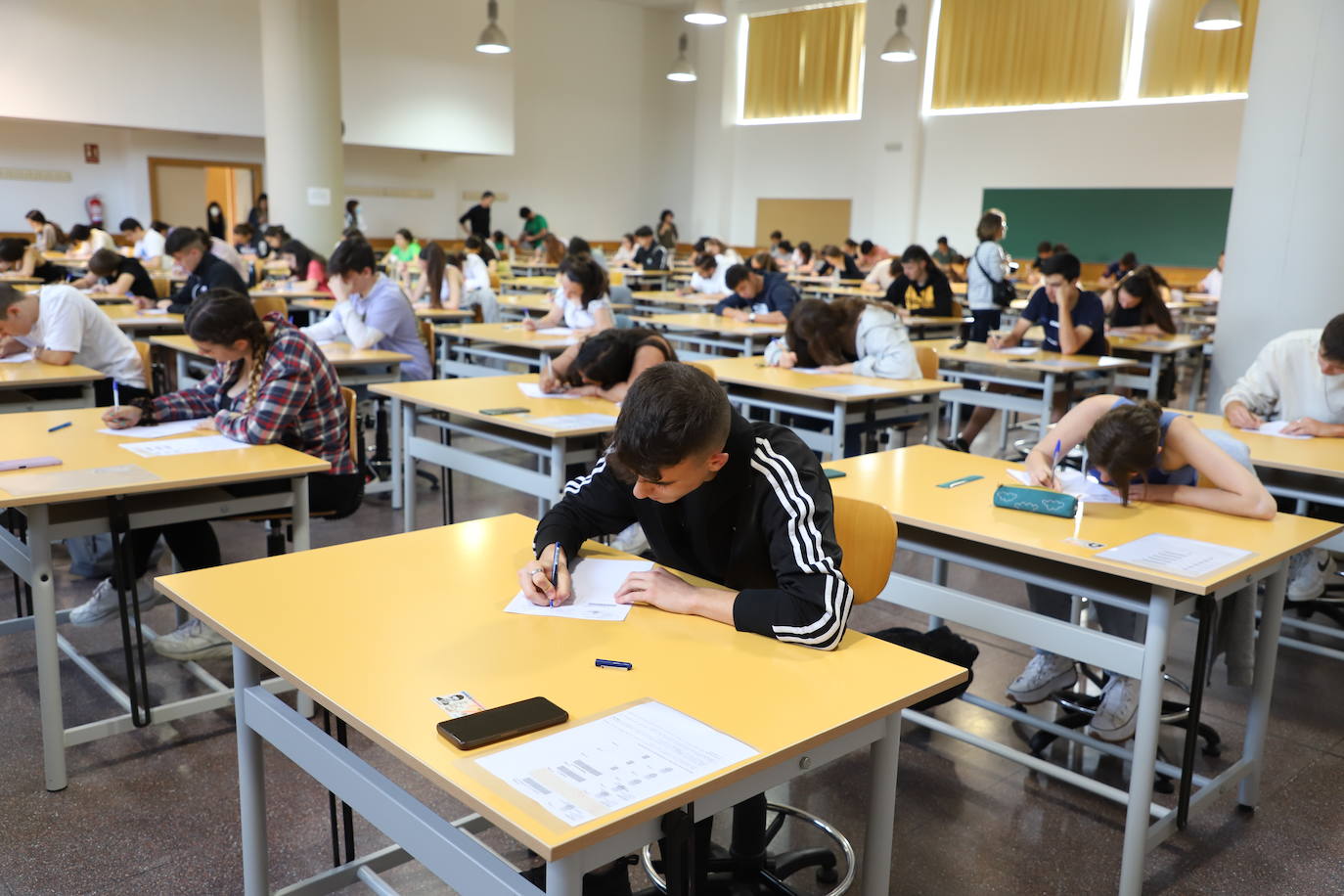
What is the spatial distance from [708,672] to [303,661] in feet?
1.95

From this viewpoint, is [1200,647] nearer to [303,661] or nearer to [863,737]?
[863,737]

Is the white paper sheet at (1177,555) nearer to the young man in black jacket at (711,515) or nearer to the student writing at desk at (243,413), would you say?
the young man in black jacket at (711,515)

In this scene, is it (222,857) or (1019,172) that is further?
(1019,172)

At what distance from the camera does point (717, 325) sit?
6.92 meters

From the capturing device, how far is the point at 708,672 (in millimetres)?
1491

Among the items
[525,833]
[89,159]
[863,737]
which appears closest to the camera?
[525,833]

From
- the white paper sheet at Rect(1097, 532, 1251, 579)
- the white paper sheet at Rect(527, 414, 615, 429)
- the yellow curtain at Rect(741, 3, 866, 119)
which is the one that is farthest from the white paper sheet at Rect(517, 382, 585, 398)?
the yellow curtain at Rect(741, 3, 866, 119)

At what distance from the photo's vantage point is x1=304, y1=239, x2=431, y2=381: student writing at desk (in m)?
5.02

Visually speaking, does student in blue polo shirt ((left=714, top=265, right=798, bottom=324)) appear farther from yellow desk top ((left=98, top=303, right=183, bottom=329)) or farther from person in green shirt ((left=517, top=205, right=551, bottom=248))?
person in green shirt ((left=517, top=205, right=551, bottom=248))

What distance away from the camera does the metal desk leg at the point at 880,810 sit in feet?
4.95

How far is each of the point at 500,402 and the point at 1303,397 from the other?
117 inches

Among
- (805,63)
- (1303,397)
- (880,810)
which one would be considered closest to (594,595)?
(880,810)

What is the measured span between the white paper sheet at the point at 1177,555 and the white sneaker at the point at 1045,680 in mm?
716

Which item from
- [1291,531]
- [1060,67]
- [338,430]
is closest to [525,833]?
[1291,531]
